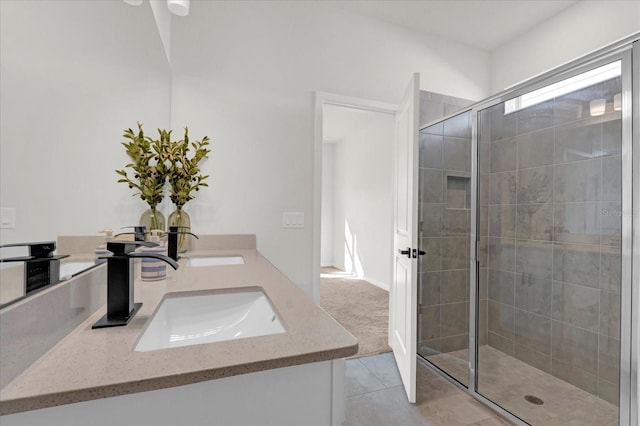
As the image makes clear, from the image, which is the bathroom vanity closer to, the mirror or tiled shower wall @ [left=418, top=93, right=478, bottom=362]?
the mirror

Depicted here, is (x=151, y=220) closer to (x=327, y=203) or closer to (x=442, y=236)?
(x=442, y=236)

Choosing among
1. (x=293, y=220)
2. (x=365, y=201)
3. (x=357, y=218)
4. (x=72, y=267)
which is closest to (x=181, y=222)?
(x=293, y=220)

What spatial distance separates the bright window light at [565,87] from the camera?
57.0 inches

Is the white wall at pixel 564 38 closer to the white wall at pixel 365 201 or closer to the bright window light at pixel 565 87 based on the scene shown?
the bright window light at pixel 565 87

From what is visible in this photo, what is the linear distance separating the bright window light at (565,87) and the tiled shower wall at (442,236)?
0.37 metres

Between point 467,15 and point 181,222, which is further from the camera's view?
point 467,15

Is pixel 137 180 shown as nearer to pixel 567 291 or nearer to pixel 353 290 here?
pixel 567 291

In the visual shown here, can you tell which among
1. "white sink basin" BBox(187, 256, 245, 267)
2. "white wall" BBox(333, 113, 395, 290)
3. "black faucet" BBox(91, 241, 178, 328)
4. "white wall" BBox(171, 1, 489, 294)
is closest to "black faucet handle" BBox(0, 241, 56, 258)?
"black faucet" BBox(91, 241, 178, 328)

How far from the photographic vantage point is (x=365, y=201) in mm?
5375

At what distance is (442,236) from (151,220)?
2.03 meters

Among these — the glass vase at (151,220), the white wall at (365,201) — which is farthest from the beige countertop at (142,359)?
the white wall at (365,201)

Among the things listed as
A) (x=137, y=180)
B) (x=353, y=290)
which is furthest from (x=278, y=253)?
(x=353, y=290)

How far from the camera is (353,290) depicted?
4.48m

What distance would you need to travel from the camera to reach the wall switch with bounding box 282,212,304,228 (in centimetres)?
219
